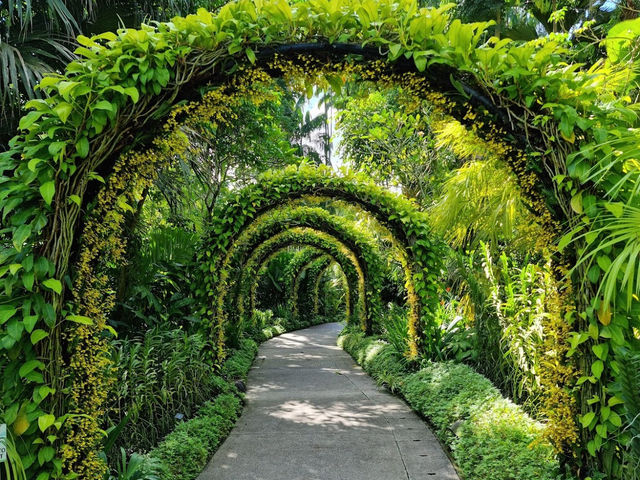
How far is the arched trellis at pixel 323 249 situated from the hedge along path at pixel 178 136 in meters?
6.73

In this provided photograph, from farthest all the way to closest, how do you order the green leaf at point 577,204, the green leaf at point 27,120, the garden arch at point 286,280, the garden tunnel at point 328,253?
the garden arch at point 286,280 → the garden tunnel at point 328,253 → the green leaf at point 577,204 → the green leaf at point 27,120

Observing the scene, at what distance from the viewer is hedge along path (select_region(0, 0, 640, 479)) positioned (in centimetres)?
215

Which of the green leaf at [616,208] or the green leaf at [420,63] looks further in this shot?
the green leaf at [420,63]

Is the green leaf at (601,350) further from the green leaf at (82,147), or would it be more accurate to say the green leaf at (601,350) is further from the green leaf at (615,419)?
the green leaf at (82,147)

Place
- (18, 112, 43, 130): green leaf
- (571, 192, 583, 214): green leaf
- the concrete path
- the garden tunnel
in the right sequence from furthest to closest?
the garden tunnel
the concrete path
(571, 192, 583, 214): green leaf
(18, 112, 43, 130): green leaf

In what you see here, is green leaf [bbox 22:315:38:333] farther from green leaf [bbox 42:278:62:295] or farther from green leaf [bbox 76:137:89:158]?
green leaf [bbox 76:137:89:158]

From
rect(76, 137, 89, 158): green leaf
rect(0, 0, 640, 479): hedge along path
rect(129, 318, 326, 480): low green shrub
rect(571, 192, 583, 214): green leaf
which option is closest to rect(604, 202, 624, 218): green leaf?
rect(0, 0, 640, 479): hedge along path

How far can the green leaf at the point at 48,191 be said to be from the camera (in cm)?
210

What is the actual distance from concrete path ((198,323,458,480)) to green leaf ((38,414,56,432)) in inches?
66.2

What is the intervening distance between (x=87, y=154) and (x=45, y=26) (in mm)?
2811

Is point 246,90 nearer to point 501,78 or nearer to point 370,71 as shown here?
point 370,71

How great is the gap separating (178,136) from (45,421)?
1685mm

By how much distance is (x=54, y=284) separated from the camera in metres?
2.11

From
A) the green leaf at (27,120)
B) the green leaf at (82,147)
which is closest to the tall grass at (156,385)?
the green leaf at (82,147)
